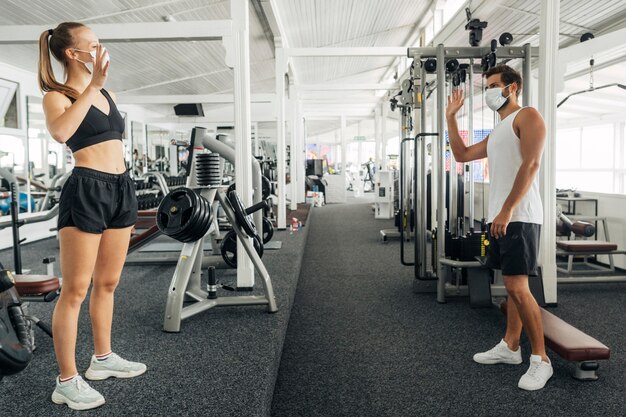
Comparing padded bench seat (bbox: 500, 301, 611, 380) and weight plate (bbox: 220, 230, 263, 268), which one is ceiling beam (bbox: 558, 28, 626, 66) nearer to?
padded bench seat (bbox: 500, 301, 611, 380)

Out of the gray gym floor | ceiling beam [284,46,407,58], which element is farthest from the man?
ceiling beam [284,46,407,58]

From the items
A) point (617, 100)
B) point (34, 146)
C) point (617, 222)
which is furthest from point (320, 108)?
point (617, 222)

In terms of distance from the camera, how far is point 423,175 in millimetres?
3914

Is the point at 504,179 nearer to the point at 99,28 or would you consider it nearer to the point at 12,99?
the point at 99,28

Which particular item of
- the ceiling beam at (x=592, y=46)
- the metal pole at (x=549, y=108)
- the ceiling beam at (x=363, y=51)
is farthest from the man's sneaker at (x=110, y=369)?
the ceiling beam at (x=363, y=51)

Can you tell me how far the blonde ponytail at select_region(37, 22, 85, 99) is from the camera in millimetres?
1612

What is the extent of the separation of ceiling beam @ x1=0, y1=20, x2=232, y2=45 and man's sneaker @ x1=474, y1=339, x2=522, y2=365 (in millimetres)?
2620

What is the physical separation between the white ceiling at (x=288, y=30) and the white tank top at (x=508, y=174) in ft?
10.8

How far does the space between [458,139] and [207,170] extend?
4.89 feet

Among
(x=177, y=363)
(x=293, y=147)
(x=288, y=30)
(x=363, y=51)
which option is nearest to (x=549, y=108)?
(x=177, y=363)

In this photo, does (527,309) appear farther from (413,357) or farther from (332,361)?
(332,361)

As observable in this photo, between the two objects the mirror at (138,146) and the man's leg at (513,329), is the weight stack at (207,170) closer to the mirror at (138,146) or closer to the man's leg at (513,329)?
the man's leg at (513,329)

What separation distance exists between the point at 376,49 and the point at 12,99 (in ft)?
16.8

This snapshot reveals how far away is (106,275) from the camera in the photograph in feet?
6.10
